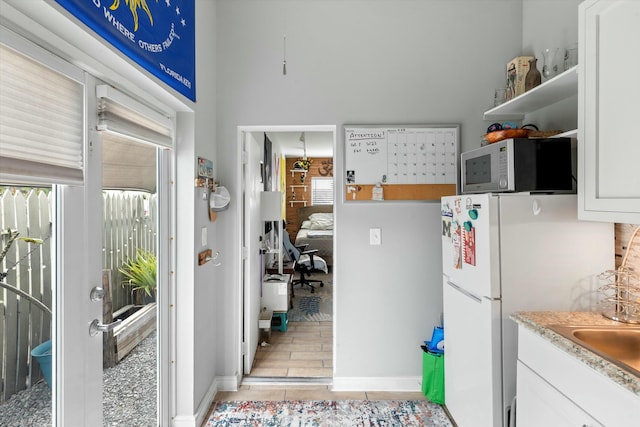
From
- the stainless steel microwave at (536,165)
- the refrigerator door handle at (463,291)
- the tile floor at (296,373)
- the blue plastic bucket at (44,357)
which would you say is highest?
the stainless steel microwave at (536,165)

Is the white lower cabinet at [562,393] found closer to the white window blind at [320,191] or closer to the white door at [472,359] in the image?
the white door at [472,359]

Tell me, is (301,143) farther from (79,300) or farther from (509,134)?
(79,300)

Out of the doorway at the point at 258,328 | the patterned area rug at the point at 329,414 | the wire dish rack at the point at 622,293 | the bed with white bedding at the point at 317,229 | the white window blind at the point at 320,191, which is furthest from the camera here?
the white window blind at the point at 320,191

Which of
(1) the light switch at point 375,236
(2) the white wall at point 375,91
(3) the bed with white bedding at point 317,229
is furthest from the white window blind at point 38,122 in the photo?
(3) the bed with white bedding at point 317,229

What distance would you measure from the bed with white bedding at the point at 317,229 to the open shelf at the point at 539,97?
4.38 meters

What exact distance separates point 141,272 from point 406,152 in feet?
6.05

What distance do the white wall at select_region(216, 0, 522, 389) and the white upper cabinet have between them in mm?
1047

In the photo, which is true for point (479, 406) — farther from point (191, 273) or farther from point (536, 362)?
point (191, 273)

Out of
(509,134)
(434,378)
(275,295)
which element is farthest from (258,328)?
(509,134)

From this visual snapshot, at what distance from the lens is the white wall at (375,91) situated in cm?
244

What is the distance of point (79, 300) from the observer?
1266mm

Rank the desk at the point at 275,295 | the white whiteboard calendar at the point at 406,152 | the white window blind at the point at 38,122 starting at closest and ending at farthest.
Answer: the white window blind at the point at 38,122
the white whiteboard calendar at the point at 406,152
the desk at the point at 275,295

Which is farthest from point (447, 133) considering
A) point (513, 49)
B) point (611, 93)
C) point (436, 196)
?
point (611, 93)

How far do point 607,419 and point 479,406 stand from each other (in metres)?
Result: 0.74
